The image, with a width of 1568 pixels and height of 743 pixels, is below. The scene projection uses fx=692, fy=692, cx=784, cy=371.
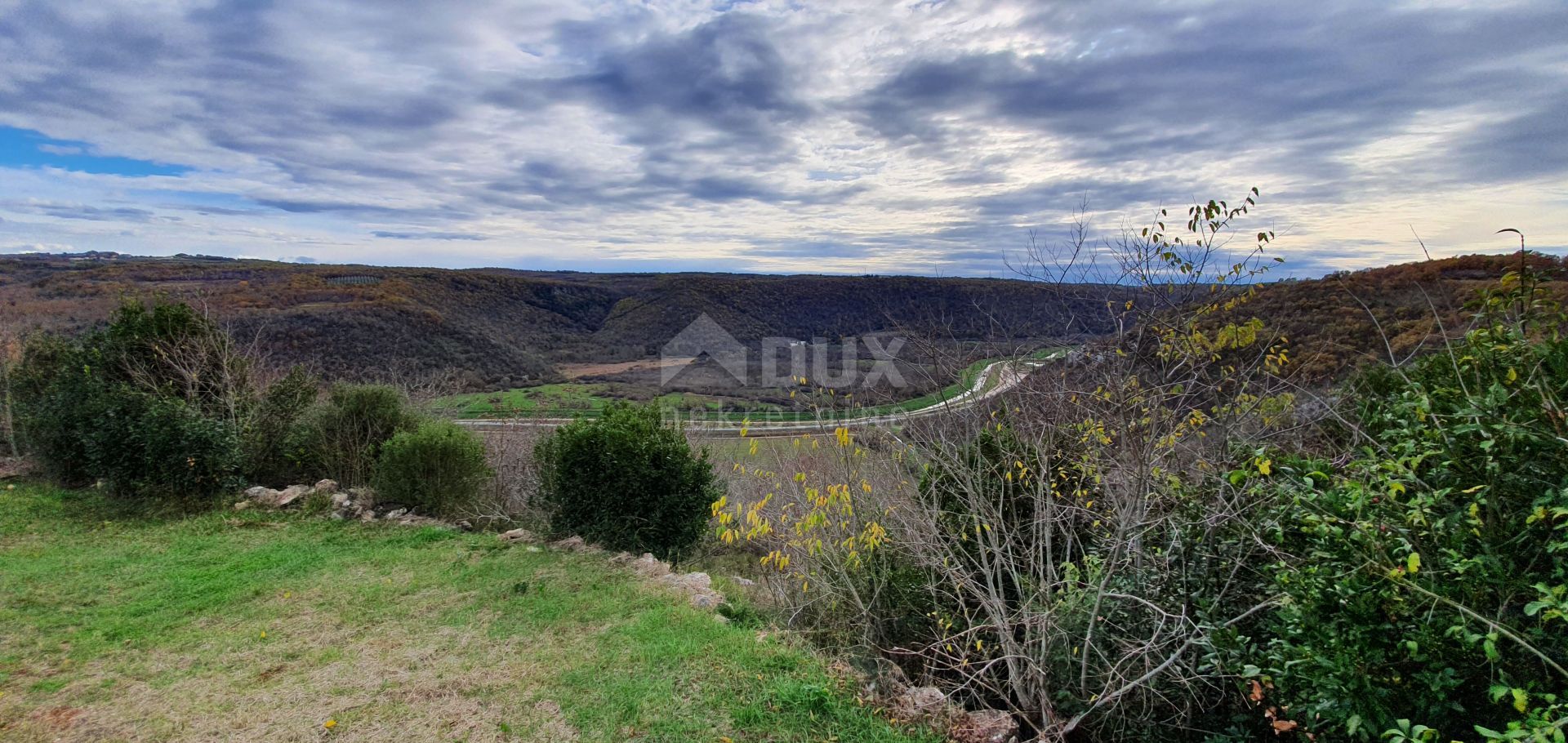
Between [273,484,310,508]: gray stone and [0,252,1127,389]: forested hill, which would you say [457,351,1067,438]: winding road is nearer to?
[273,484,310,508]: gray stone

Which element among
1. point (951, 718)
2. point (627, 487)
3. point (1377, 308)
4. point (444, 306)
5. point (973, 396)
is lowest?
point (951, 718)

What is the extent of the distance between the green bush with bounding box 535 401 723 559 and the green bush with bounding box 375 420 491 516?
1.72 metres

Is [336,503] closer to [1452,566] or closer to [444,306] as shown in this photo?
[1452,566]

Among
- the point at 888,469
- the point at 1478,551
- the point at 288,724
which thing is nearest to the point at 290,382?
the point at 288,724

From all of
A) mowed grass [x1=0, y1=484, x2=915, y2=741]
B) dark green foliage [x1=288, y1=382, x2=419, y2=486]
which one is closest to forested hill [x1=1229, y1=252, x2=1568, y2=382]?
mowed grass [x1=0, y1=484, x2=915, y2=741]

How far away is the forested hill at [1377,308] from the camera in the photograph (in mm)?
2975

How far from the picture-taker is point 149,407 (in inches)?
338

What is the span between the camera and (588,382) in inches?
1029

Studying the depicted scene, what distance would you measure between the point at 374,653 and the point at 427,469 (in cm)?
476

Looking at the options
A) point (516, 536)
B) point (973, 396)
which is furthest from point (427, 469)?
point (973, 396)

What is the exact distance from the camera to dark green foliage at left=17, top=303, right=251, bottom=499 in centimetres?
855

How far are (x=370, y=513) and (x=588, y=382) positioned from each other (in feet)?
57.4

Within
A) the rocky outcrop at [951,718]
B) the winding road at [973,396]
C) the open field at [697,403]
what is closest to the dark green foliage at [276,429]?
the open field at [697,403]

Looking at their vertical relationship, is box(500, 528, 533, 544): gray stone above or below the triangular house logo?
below
